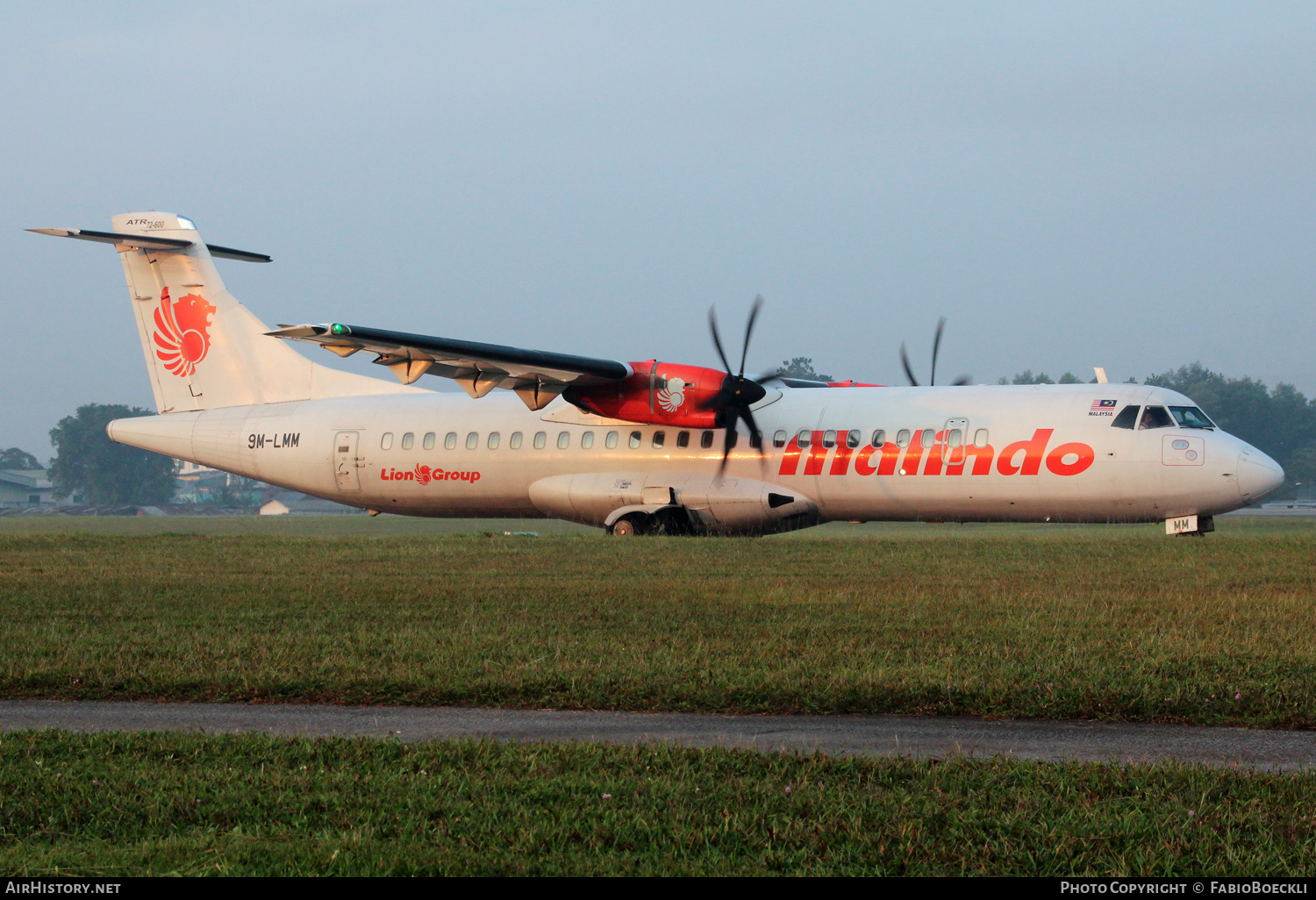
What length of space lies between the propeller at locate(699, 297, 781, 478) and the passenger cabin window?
6.92 m

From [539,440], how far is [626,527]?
2.98 meters

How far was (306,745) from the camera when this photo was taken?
7.07 metres

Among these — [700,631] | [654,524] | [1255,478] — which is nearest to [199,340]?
[654,524]

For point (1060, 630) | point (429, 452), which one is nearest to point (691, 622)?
point (1060, 630)

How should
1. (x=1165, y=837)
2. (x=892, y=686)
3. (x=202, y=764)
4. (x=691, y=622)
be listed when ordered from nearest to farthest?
(x=1165, y=837), (x=202, y=764), (x=892, y=686), (x=691, y=622)

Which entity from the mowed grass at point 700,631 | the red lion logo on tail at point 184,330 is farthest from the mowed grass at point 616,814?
the red lion logo on tail at point 184,330

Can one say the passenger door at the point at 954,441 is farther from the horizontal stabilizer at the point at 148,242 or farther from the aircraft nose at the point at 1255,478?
the horizontal stabilizer at the point at 148,242

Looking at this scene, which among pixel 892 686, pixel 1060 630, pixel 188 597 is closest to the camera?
pixel 892 686

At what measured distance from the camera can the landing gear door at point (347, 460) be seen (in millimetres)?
30297

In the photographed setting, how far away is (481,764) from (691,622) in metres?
5.77

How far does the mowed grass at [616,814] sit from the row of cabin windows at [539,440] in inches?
791

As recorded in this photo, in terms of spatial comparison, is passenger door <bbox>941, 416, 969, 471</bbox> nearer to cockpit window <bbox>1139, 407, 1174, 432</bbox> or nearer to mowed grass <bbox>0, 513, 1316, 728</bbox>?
cockpit window <bbox>1139, 407, 1174, 432</bbox>

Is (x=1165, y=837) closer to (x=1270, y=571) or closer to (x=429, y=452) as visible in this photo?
(x=1270, y=571)

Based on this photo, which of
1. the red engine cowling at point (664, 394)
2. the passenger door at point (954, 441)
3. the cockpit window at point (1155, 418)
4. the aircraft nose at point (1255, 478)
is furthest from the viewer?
the red engine cowling at point (664, 394)
